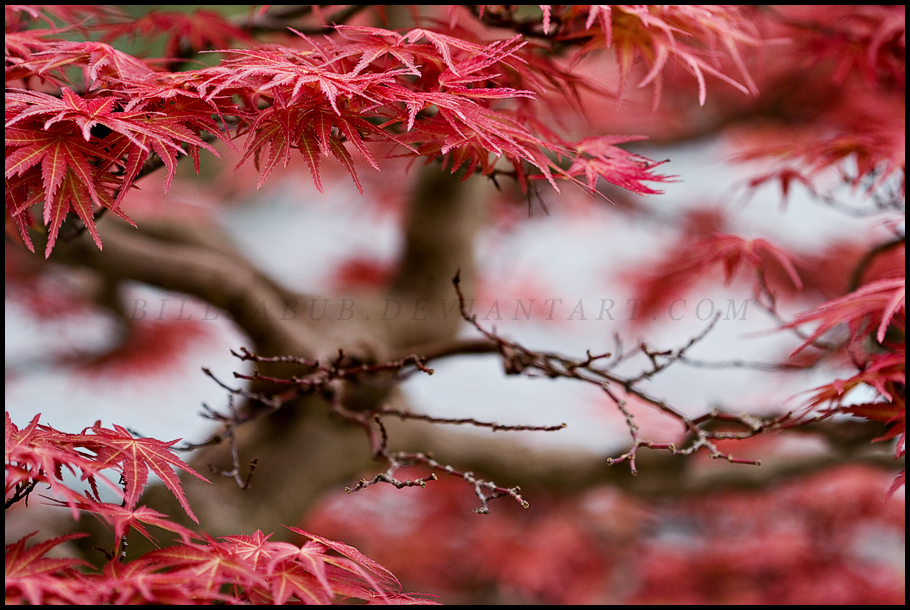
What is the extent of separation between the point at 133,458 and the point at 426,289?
102 cm

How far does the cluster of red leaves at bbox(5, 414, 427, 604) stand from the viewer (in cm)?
44

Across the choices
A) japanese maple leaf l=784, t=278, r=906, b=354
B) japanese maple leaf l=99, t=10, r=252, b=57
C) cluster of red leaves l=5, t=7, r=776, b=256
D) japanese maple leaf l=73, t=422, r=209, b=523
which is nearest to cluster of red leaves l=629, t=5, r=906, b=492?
japanese maple leaf l=784, t=278, r=906, b=354

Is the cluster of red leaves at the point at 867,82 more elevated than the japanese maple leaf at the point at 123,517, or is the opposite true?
Answer: the cluster of red leaves at the point at 867,82

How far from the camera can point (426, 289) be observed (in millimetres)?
1515

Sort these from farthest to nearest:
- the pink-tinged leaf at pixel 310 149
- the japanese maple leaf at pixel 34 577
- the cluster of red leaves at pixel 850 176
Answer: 1. the cluster of red leaves at pixel 850 176
2. the pink-tinged leaf at pixel 310 149
3. the japanese maple leaf at pixel 34 577

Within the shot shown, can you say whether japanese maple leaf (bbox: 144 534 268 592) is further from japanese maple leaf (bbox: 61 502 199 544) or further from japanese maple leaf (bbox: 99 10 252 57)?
japanese maple leaf (bbox: 99 10 252 57)

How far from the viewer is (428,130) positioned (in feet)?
1.87

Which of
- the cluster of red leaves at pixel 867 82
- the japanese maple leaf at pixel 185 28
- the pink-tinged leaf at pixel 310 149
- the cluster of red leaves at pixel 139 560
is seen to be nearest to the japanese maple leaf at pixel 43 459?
the cluster of red leaves at pixel 139 560

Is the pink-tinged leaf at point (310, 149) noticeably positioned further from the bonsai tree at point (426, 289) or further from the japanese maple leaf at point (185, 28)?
the japanese maple leaf at point (185, 28)

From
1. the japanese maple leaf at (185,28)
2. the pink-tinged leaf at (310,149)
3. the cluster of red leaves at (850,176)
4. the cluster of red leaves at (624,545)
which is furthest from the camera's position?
the cluster of red leaves at (624,545)

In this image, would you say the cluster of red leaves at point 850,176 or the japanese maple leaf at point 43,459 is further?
the cluster of red leaves at point 850,176

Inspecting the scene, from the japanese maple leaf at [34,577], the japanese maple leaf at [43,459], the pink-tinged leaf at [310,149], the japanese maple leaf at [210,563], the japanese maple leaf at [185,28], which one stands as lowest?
the japanese maple leaf at [34,577]

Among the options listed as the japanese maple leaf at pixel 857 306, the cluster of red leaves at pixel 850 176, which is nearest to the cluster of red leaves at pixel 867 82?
the cluster of red leaves at pixel 850 176

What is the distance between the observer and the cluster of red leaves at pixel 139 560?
1.43 feet
